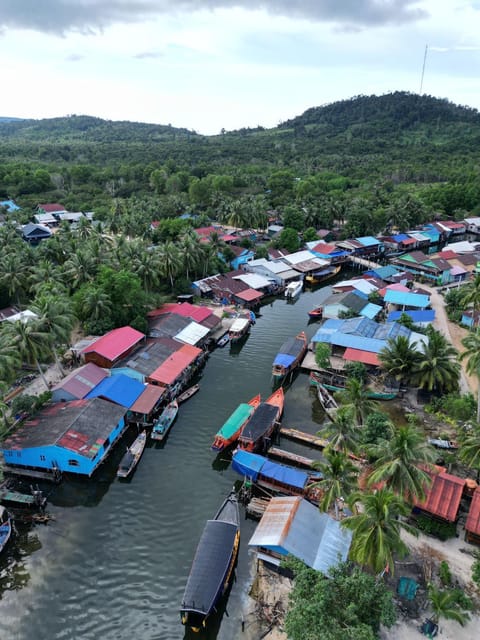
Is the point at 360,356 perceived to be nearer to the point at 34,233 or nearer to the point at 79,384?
the point at 79,384

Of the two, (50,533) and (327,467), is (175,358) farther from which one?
(327,467)

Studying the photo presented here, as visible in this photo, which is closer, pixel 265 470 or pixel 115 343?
pixel 265 470

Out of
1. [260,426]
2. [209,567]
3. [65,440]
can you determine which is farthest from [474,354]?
[65,440]

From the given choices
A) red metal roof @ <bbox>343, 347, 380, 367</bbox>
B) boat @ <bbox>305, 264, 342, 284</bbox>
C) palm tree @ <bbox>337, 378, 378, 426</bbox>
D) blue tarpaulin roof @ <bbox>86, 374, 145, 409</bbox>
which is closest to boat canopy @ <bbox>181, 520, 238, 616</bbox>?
palm tree @ <bbox>337, 378, 378, 426</bbox>

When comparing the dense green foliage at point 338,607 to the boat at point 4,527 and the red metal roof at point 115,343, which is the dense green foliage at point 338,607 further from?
the red metal roof at point 115,343

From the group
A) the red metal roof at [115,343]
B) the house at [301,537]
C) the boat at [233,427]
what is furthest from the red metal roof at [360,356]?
the red metal roof at [115,343]

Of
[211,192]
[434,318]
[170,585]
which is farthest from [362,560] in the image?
[211,192]

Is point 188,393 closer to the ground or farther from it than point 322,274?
→ closer to the ground
